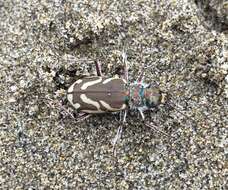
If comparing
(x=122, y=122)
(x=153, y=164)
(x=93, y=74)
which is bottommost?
(x=153, y=164)

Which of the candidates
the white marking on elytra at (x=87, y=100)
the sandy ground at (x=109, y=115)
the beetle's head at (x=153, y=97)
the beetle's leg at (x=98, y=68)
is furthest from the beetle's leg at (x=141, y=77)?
the white marking on elytra at (x=87, y=100)

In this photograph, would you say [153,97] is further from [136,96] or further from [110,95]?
[110,95]

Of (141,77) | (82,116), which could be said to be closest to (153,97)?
(141,77)

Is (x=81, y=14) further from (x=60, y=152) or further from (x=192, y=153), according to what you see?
(x=192, y=153)

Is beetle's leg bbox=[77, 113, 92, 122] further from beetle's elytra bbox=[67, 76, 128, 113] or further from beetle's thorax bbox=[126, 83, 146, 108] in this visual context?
beetle's thorax bbox=[126, 83, 146, 108]

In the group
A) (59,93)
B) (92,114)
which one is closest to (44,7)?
(59,93)

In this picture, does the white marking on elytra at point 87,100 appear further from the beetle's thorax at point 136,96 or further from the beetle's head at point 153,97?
the beetle's head at point 153,97
